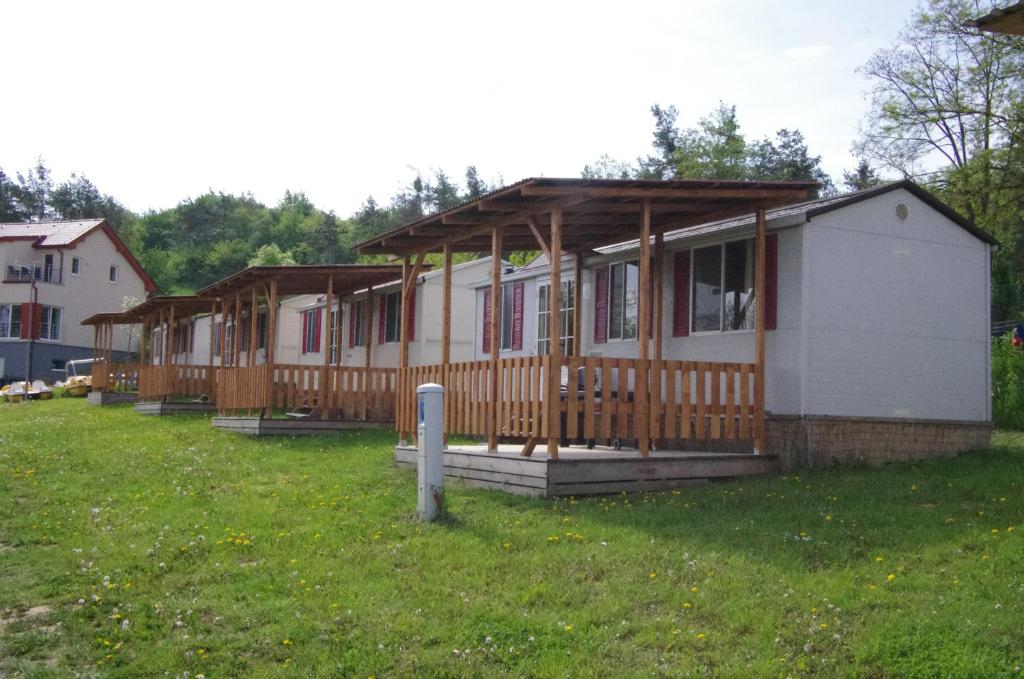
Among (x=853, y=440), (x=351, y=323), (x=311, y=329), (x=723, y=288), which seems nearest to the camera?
(x=853, y=440)

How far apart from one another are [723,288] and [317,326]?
765 inches

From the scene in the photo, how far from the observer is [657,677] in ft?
18.2

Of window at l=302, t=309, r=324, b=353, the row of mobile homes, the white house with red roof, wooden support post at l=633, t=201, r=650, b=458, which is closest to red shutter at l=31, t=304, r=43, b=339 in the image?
the white house with red roof

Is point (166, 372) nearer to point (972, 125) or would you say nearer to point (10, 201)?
point (972, 125)

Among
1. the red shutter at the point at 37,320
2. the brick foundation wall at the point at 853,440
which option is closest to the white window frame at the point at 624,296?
the brick foundation wall at the point at 853,440

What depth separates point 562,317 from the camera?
17.5 meters

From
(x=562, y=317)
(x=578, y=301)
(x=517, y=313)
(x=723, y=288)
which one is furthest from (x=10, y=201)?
(x=723, y=288)

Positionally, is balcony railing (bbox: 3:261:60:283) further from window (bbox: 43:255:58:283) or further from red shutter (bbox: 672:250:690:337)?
red shutter (bbox: 672:250:690:337)

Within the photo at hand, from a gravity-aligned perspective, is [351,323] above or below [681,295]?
above

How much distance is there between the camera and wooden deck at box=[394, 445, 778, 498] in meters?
10.7

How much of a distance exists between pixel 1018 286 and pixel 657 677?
1190 inches

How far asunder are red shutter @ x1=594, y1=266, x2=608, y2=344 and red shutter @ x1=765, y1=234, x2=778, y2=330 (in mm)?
3614

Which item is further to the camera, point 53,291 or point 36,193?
point 36,193

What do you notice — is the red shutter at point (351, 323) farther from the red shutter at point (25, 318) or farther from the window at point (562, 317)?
the red shutter at point (25, 318)
